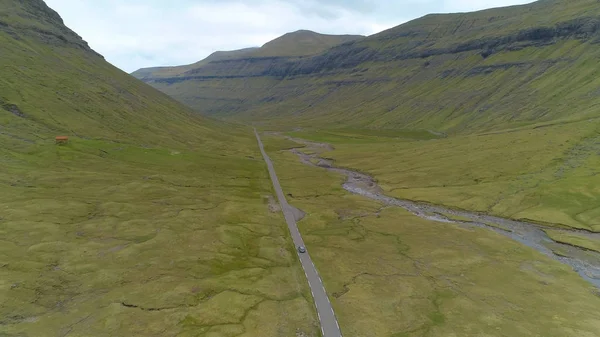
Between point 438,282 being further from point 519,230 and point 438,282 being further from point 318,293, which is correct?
point 519,230

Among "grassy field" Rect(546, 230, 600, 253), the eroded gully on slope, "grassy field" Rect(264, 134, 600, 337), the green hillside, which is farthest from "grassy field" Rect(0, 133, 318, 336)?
"grassy field" Rect(546, 230, 600, 253)

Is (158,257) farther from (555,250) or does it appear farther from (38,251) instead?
(555,250)

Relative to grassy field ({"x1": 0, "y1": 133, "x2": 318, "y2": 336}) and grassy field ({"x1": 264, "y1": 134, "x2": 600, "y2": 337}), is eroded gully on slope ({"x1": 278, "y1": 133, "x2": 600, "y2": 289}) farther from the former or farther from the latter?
grassy field ({"x1": 0, "y1": 133, "x2": 318, "y2": 336})

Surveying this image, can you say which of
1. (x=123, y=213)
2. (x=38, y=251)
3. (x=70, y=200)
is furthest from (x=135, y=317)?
(x=70, y=200)

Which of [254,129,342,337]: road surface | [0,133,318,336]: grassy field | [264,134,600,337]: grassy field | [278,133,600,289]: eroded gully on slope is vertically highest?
[0,133,318,336]: grassy field

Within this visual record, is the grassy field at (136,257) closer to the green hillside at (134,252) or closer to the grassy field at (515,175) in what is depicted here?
the green hillside at (134,252)

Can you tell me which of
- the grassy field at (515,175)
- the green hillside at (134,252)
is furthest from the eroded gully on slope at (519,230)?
the green hillside at (134,252)
